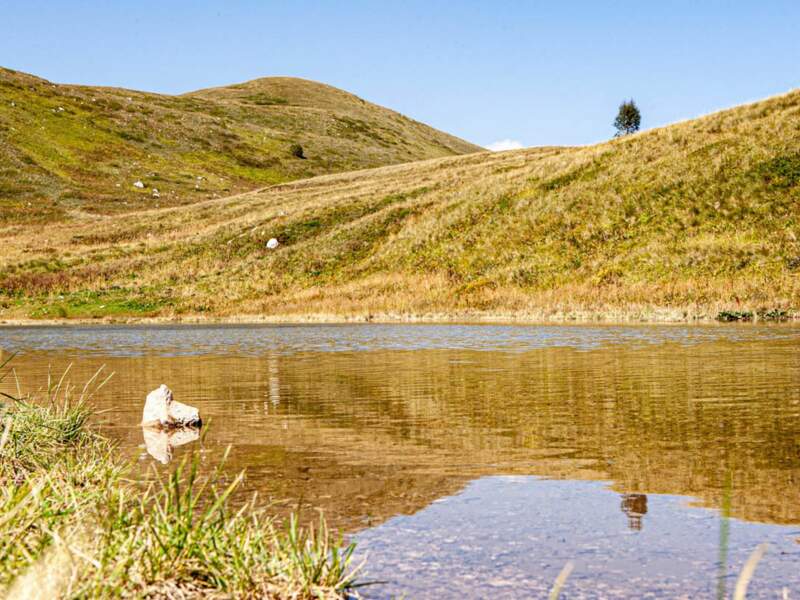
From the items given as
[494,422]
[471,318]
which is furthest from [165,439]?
[471,318]

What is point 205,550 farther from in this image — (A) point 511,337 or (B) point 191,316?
(B) point 191,316

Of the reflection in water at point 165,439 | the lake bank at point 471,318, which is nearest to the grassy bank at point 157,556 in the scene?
the reflection in water at point 165,439

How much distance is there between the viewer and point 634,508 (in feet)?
24.1

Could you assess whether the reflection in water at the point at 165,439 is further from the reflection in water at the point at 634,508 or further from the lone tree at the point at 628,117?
the lone tree at the point at 628,117

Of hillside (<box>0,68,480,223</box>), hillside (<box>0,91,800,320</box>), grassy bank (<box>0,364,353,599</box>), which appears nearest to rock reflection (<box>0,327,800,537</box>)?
grassy bank (<box>0,364,353,599</box>)

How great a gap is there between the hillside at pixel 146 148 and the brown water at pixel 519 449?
8066 cm

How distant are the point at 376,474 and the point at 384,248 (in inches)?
1956

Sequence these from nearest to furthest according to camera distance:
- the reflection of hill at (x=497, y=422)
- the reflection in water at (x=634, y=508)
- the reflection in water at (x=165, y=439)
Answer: the reflection in water at (x=634, y=508), the reflection of hill at (x=497, y=422), the reflection in water at (x=165, y=439)

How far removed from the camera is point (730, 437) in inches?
408

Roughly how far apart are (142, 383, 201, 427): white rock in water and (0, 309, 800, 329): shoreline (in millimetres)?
23450

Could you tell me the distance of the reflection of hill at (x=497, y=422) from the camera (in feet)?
27.4

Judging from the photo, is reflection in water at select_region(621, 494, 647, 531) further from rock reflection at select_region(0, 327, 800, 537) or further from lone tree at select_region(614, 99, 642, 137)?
lone tree at select_region(614, 99, 642, 137)

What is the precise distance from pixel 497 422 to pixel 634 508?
4.93 metres

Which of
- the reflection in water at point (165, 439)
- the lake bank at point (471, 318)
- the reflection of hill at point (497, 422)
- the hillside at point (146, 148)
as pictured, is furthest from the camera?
the hillside at point (146, 148)
